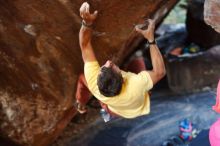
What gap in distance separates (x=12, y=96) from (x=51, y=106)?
56 cm

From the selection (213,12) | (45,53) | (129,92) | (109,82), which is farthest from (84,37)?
(213,12)

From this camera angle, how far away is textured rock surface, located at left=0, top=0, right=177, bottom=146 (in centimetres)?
398

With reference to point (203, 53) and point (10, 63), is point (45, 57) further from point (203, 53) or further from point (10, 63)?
point (203, 53)

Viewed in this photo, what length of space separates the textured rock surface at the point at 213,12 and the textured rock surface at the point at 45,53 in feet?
2.67

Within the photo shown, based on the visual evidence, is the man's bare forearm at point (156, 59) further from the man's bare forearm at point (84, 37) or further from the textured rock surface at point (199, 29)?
the textured rock surface at point (199, 29)

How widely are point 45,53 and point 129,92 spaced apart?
1.42 metres

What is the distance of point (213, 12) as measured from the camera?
11.1ft

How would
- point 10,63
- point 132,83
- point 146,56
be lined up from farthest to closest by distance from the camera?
1. point 146,56
2. point 10,63
3. point 132,83

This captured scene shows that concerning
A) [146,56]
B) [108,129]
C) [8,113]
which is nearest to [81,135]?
[108,129]

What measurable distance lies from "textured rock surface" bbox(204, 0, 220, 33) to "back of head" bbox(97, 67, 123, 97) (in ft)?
3.33

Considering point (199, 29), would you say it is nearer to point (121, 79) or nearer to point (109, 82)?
A: point (121, 79)

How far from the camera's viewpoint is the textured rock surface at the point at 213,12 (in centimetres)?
333

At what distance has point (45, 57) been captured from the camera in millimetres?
4461

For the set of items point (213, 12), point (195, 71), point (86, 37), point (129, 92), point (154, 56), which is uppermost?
point (86, 37)
